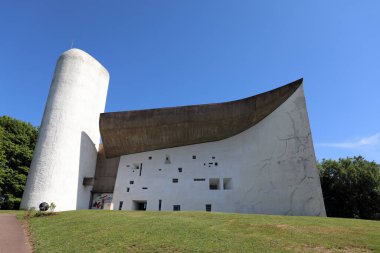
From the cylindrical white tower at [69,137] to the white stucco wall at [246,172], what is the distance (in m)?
3.56

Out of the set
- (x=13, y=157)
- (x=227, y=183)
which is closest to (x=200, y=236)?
(x=227, y=183)

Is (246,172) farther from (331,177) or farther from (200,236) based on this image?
(331,177)

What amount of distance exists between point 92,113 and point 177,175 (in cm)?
1028

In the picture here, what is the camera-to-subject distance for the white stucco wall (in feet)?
65.8

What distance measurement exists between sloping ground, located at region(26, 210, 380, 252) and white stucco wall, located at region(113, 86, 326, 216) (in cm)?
935

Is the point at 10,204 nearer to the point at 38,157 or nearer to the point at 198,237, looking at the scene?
the point at 38,157

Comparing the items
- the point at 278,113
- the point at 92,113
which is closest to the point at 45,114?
the point at 92,113

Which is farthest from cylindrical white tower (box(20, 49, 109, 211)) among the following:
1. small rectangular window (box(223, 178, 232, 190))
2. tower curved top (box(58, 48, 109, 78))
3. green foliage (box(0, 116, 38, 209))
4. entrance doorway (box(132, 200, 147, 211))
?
small rectangular window (box(223, 178, 232, 190))

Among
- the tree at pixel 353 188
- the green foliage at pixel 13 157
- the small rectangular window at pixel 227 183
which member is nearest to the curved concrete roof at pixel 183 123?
the small rectangular window at pixel 227 183

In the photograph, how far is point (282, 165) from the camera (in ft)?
68.0

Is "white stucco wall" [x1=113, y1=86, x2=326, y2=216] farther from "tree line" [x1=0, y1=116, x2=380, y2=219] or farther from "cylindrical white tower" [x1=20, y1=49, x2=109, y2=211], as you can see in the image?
"tree line" [x1=0, y1=116, x2=380, y2=219]

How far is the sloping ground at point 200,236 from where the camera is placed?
7730 millimetres

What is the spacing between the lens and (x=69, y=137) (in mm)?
23000

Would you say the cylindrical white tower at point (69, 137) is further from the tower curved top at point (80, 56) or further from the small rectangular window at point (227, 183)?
the small rectangular window at point (227, 183)
